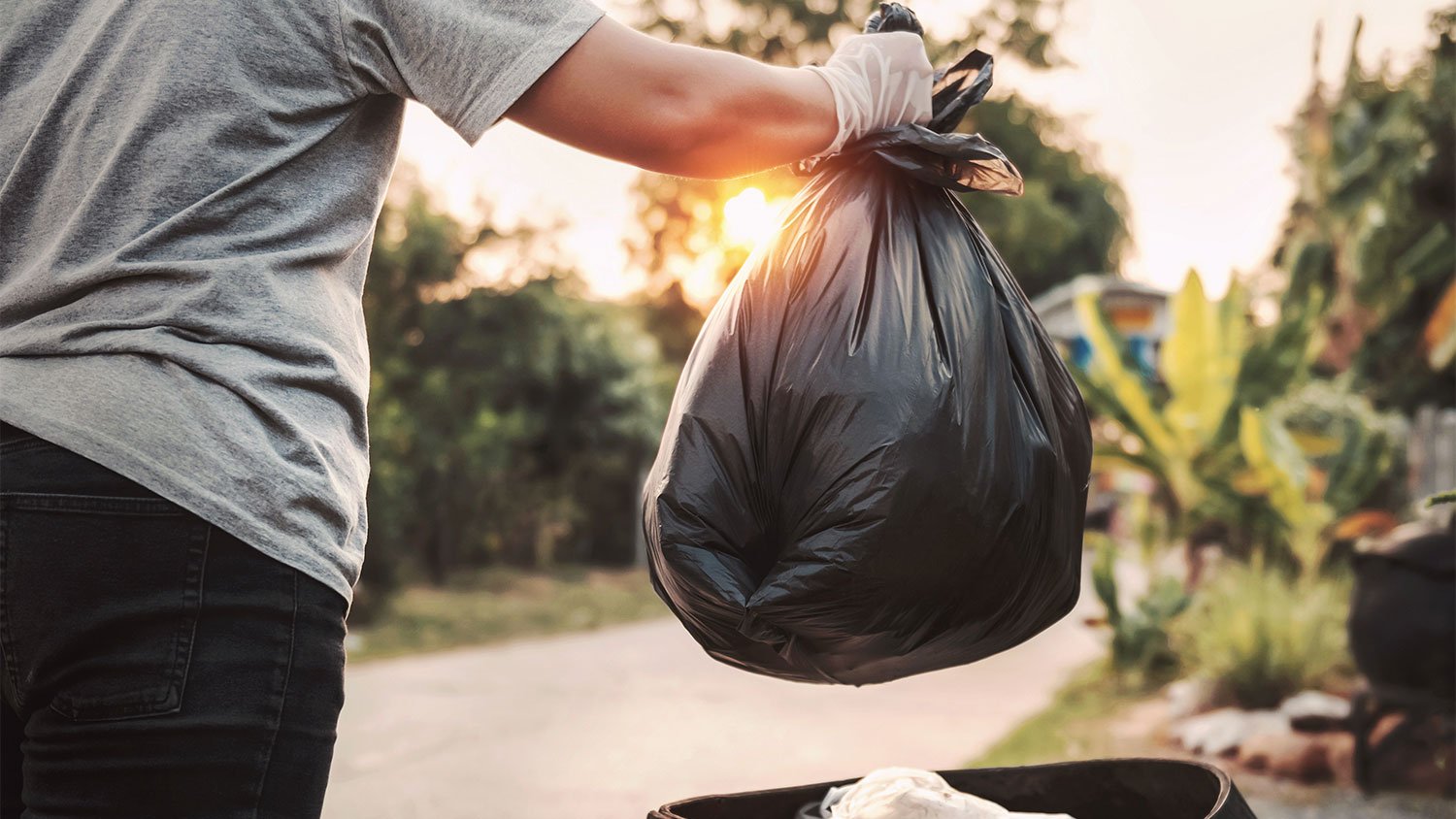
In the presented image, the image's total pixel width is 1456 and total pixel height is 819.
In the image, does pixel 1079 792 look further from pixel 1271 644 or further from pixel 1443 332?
pixel 1443 332

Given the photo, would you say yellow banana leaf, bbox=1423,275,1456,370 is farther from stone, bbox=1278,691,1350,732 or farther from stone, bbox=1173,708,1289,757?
stone, bbox=1173,708,1289,757

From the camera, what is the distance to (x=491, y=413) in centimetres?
1093

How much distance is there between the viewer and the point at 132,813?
3.29 ft

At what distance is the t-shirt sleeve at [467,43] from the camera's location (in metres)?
1.07

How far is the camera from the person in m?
1.01

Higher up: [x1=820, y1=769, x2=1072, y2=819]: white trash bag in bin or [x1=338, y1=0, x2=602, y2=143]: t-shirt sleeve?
[x1=338, y1=0, x2=602, y2=143]: t-shirt sleeve

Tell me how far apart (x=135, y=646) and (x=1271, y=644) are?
5196mm

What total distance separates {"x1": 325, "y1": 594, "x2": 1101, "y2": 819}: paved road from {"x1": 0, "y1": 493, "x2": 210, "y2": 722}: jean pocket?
3365 mm

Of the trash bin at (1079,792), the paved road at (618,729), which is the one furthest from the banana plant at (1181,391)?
the trash bin at (1079,792)

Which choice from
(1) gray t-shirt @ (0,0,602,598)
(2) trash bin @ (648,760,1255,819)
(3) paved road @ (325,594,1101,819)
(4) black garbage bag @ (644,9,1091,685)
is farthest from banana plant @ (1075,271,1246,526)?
(1) gray t-shirt @ (0,0,602,598)

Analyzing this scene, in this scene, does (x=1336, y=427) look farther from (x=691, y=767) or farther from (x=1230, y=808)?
(x=1230, y=808)

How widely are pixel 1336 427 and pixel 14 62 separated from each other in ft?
25.7

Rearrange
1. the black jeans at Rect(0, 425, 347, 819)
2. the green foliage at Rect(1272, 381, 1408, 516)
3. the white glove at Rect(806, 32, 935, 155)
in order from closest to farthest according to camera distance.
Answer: the black jeans at Rect(0, 425, 347, 819)
the white glove at Rect(806, 32, 935, 155)
the green foliage at Rect(1272, 381, 1408, 516)

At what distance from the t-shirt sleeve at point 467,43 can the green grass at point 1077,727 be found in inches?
143
